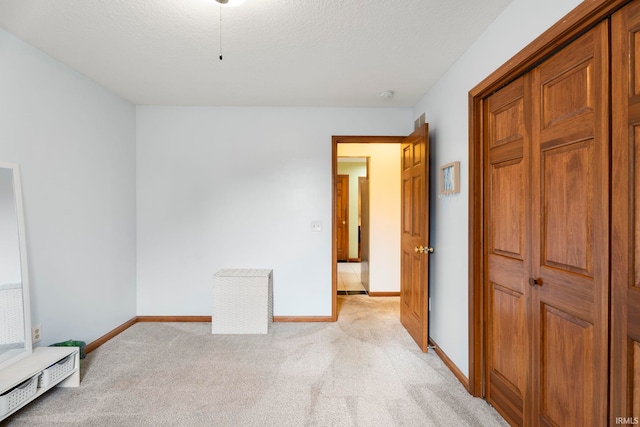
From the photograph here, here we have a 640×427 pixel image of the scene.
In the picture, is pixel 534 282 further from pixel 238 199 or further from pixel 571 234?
pixel 238 199

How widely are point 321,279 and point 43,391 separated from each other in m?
2.43

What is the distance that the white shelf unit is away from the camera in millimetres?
1783

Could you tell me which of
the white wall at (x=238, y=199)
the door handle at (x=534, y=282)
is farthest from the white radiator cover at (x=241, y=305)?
the door handle at (x=534, y=282)

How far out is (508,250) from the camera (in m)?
1.87

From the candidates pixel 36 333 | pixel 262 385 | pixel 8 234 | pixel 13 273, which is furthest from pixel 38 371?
pixel 262 385

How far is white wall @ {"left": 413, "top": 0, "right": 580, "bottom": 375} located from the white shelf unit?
2798 mm

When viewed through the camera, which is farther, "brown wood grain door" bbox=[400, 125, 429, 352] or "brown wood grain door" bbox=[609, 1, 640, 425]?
"brown wood grain door" bbox=[400, 125, 429, 352]

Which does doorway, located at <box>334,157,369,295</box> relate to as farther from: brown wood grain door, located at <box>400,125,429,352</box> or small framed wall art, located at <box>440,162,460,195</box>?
small framed wall art, located at <box>440,162,460,195</box>

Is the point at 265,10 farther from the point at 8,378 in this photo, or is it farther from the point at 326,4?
the point at 8,378

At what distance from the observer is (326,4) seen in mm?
1787

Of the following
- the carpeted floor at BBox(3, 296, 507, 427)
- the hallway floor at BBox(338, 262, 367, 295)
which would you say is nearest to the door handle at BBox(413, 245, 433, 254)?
the carpeted floor at BBox(3, 296, 507, 427)

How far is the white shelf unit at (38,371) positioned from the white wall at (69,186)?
0.34 m

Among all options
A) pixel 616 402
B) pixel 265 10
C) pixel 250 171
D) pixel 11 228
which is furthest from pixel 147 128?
pixel 616 402

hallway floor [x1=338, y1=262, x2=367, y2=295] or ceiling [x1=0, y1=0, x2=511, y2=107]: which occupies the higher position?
ceiling [x1=0, y1=0, x2=511, y2=107]
